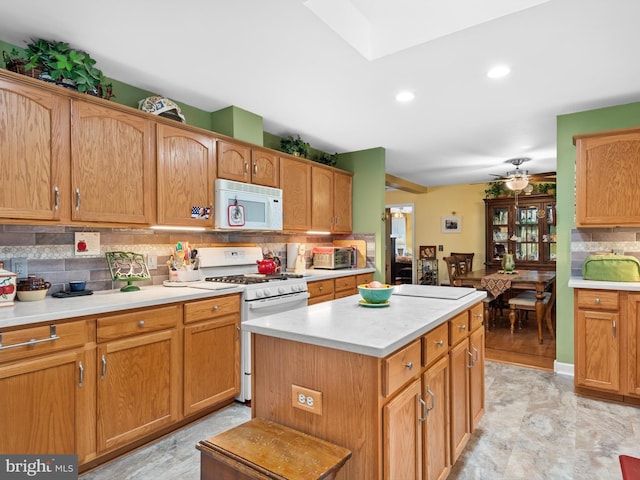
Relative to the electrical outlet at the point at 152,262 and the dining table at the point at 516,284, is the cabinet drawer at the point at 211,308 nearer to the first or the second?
the electrical outlet at the point at 152,262

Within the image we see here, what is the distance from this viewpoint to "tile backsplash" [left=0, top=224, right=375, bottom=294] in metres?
2.18

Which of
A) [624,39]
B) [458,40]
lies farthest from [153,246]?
[624,39]

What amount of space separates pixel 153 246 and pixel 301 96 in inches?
67.3

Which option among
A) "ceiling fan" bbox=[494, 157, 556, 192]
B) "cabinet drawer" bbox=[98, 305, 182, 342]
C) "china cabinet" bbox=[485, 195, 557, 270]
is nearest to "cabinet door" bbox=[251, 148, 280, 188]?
"cabinet drawer" bbox=[98, 305, 182, 342]

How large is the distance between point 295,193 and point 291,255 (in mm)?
718

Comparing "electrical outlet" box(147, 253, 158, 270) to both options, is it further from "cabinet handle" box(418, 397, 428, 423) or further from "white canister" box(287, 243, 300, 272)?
"cabinet handle" box(418, 397, 428, 423)

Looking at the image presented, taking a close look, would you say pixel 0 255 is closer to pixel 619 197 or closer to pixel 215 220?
pixel 215 220

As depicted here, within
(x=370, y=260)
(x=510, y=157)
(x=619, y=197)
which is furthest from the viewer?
(x=510, y=157)

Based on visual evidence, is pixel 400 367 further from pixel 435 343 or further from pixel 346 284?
pixel 346 284

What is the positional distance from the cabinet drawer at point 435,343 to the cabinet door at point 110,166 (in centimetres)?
203

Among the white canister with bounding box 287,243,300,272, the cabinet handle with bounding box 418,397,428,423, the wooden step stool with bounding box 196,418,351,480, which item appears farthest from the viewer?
the white canister with bounding box 287,243,300,272

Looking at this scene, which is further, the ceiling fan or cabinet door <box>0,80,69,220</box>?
the ceiling fan

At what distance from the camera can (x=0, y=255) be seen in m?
2.11

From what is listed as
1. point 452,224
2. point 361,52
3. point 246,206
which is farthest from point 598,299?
point 452,224
